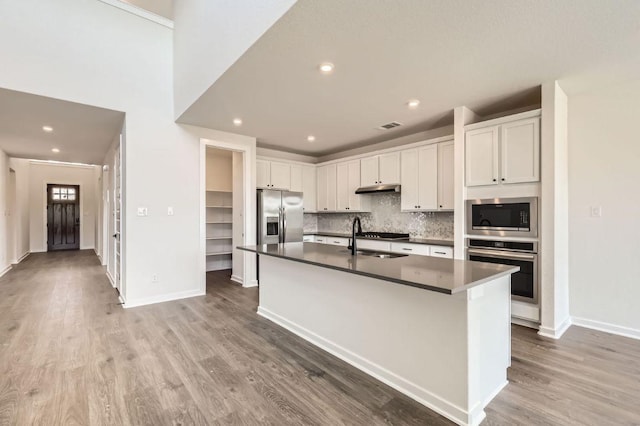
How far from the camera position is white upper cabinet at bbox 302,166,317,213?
20.6 feet

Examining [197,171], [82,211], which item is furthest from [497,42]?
[82,211]

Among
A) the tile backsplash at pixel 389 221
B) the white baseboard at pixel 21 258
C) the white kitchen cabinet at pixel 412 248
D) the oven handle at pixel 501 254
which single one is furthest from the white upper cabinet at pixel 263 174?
the white baseboard at pixel 21 258

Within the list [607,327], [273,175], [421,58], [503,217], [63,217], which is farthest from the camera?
[63,217]

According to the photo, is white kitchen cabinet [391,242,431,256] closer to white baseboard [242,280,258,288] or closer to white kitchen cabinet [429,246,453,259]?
white kitchen cabinet [429,246,453,259]

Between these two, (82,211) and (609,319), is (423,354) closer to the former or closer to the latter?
(609,319)

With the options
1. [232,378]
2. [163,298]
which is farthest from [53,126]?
[232,378]

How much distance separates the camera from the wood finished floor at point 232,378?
1837 millimetres

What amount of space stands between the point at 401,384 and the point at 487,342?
641 millimetres

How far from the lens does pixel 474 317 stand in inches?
69.6

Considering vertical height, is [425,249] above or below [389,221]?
below

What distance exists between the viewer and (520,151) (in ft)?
10.7

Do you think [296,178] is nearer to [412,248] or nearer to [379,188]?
[379,188]

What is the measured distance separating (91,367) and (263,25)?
303 cm

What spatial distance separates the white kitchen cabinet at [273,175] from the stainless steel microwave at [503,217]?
3484 millimetres
